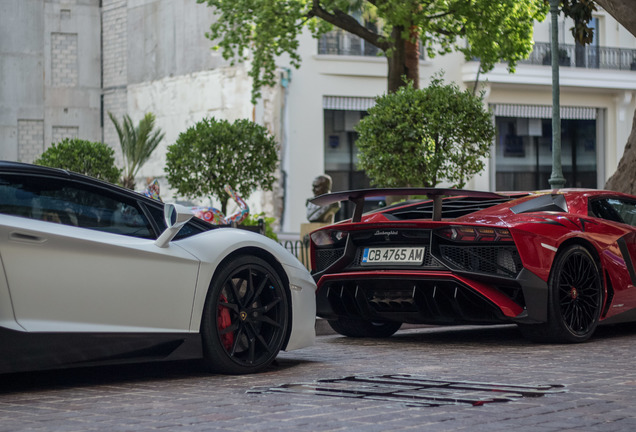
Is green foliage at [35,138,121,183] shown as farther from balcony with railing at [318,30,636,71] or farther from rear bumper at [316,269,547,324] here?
balcony with railing at [318,30,636,71]

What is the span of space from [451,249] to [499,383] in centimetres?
214

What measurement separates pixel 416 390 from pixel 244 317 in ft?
4.26

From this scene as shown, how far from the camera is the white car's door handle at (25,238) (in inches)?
205

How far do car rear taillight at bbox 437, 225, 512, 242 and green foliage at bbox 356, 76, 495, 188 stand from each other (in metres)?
7.01

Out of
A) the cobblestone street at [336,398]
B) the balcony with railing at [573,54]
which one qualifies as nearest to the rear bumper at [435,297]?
the cobblestone street at [336,398]

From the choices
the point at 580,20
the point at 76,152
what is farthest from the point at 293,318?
the point at 76,152

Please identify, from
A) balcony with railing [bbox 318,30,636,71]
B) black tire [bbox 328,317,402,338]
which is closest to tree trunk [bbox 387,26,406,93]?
black tire [bbox 328,317,402,338]

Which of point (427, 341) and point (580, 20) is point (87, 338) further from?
point (580, 20)

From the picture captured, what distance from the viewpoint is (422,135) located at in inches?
579

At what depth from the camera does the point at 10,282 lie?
5.18 meters

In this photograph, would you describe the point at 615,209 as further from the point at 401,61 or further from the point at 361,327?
the point at 401,61

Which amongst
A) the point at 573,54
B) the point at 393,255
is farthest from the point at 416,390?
→ the point at 573,54

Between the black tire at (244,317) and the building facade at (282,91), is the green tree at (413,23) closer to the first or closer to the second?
the black tire at (244,317)

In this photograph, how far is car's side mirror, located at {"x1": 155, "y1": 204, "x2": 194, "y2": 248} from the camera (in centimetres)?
575
